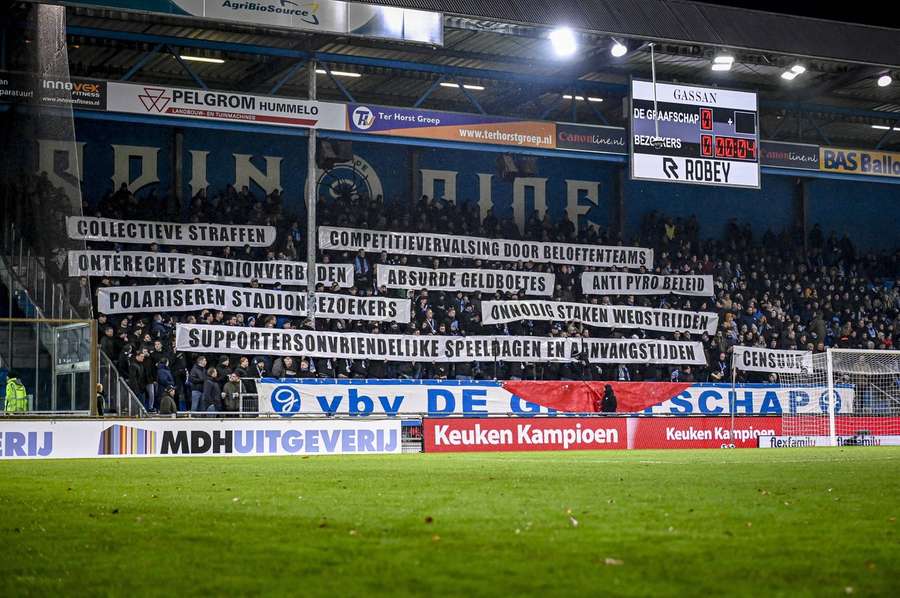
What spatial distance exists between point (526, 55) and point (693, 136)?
7.01 m

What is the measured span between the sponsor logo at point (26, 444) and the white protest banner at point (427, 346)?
571 centimetres

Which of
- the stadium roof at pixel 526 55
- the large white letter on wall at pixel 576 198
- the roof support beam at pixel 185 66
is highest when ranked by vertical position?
the stadium roof at pixel 526 55

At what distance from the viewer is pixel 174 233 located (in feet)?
97.6

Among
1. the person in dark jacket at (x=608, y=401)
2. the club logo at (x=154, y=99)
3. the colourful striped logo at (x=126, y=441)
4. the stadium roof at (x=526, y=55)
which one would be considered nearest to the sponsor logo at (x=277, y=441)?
the colourful striped logo at (x=126, y=441)

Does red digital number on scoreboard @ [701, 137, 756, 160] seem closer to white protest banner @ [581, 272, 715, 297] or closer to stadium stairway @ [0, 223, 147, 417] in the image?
white protest banner @ [581, 272, 715, 297]

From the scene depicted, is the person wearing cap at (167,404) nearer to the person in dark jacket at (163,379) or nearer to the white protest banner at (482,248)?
the person in dark jacket at (163,379)

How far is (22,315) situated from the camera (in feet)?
76.8

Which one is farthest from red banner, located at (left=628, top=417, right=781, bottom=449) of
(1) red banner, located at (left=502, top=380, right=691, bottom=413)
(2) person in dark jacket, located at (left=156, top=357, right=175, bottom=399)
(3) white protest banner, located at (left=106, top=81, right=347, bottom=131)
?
(2) person in dark jacket, located at (left=156, top=357, right=175, bottom=399)

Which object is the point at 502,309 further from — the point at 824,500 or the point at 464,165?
the point at 824,500

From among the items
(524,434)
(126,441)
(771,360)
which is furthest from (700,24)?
(126,441)

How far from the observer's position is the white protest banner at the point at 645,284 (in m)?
34.9

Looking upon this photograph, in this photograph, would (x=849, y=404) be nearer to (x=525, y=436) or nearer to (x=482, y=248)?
(x=525, y=436)

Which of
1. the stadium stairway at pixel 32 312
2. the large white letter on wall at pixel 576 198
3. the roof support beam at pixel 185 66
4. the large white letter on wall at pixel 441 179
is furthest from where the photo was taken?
the large white letter on wall at pixel 576 198

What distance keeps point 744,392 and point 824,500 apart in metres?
22.9
